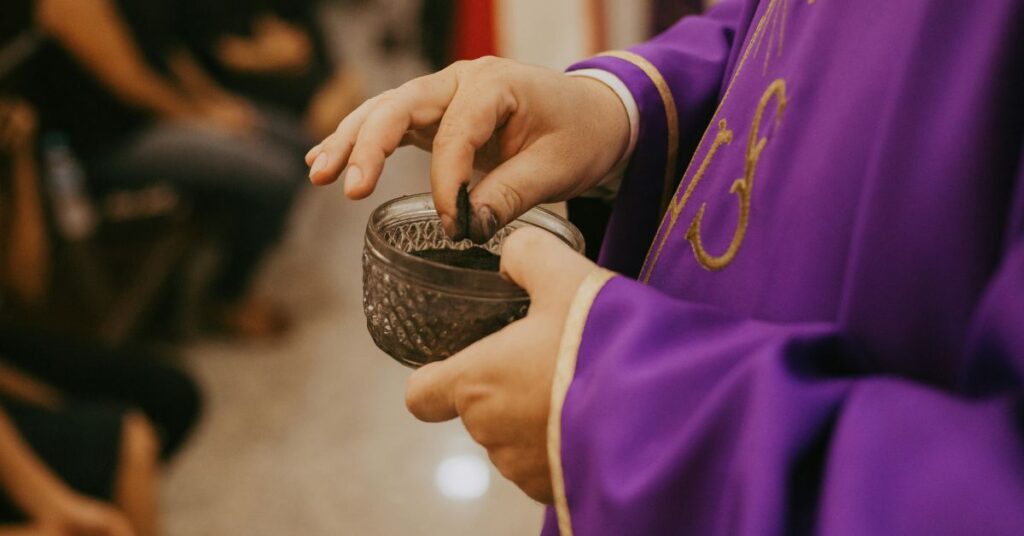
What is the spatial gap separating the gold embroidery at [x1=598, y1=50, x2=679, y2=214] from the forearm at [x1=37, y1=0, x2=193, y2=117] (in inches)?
67.5

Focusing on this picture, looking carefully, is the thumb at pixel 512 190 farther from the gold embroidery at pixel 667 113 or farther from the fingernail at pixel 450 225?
the gold embroidery at pixel 667 113

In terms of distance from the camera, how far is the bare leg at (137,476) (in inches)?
55.4

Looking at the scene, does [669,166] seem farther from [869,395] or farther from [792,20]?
[869,395]

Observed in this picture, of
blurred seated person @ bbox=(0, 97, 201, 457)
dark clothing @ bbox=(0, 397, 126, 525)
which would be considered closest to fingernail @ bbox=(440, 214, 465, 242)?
dark clothing @ bbox=(0, 397, 126, 525)

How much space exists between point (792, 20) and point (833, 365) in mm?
207

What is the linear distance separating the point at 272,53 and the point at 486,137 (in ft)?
7.79

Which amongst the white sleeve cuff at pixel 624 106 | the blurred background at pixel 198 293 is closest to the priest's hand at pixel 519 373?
the white sleeve cuff at pixel 624 106

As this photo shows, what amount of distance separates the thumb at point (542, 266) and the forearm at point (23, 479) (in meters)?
1.07

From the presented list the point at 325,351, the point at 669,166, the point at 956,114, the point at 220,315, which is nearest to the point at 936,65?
the point at 956,114

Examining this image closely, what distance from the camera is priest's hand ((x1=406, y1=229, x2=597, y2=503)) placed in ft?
1.55

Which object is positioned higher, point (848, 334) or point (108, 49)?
point (848, 334)

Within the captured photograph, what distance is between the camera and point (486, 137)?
0.57 metres

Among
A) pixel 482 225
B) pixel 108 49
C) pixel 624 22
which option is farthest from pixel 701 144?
pixel 108 49

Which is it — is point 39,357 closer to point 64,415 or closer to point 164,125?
point 64,415
